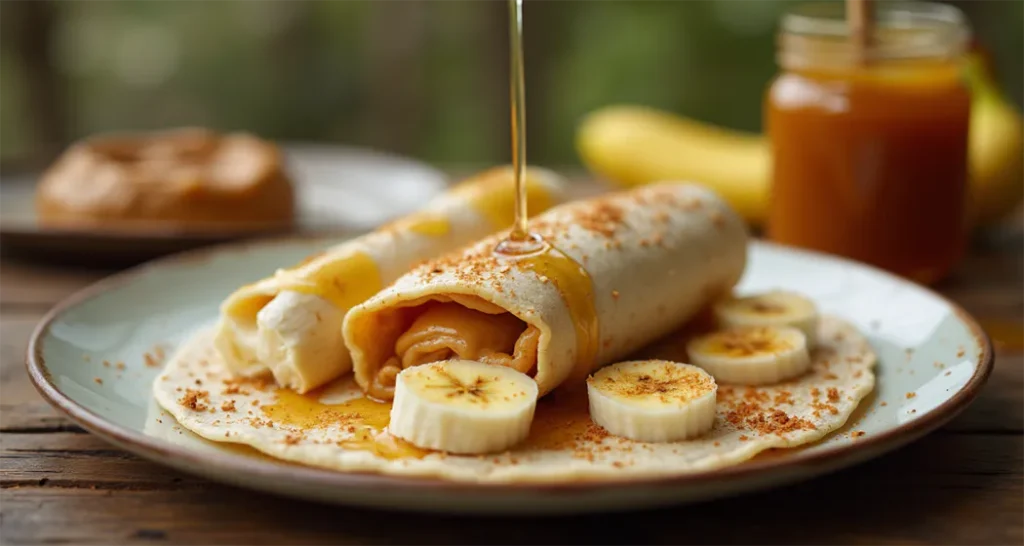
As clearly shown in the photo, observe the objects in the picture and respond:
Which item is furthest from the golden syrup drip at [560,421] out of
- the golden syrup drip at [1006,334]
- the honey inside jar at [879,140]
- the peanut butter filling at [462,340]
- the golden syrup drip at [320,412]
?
the honey inside jar at [879,140]

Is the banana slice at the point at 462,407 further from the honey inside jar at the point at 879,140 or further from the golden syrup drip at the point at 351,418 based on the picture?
the honey inside jar at the point at 879,140

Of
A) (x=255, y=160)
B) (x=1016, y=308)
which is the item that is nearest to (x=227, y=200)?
(x=255, y=160)

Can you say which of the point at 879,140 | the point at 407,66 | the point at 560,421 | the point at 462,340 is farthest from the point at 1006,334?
the point at 407,66

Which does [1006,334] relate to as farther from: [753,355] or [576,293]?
[576,293]

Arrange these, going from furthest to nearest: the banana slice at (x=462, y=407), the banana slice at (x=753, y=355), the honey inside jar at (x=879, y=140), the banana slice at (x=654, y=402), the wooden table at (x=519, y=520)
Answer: the honey inside jar at (x=879, y=140)
the banana slice at (x=753, y=355)
the banana slice at (x=654, y=402)
the banana slice at (x=462, y=407)
the wooden table at (x=519, y=520)

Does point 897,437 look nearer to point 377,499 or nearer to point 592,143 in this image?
point 377,499

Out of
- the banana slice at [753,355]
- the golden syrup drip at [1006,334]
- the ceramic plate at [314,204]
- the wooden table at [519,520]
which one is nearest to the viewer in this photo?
the wooden table at [519,520]
